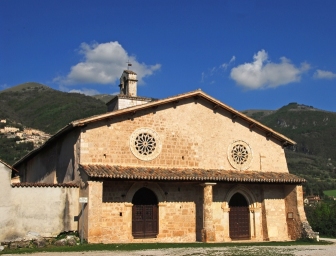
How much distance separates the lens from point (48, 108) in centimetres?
8288

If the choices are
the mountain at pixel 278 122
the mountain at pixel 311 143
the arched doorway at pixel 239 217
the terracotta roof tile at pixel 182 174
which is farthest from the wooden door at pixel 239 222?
the mountain at pixel 311 143

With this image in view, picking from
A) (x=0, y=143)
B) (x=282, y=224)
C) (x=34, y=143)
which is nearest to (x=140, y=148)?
(x=282, y=224)

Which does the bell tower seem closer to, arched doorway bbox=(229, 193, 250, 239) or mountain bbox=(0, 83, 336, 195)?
arched doorway bbox=(229, 193, 250, 239)

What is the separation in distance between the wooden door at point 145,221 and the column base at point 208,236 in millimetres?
2418

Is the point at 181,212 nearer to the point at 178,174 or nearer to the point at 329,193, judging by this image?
the point at 178,174

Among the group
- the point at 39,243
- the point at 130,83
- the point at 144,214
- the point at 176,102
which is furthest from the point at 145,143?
the point at 39,243

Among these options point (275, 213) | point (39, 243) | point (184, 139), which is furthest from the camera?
point (275, 213)

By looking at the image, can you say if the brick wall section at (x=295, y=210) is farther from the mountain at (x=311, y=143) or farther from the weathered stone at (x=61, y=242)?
the mountain at (x=311, y=143)

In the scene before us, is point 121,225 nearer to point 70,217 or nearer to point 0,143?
point 70,217

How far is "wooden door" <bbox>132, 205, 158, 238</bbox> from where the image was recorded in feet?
69.1

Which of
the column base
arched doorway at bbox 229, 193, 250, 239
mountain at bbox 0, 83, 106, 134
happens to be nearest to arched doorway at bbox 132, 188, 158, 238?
the column base

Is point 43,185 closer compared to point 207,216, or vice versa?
point 43,185

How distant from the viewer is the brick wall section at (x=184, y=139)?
21.0 m

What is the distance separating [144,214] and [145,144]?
11.7 feet
